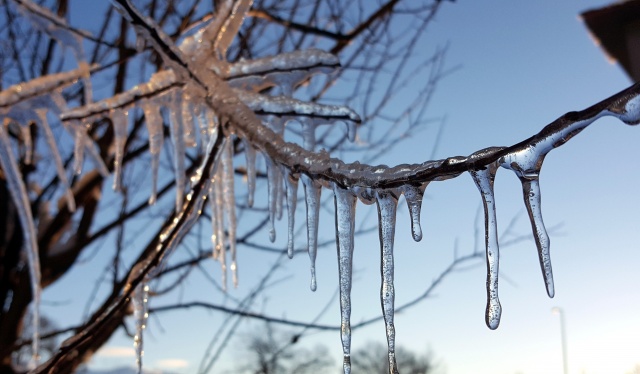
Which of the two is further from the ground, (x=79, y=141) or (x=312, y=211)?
(x=79, y=141)

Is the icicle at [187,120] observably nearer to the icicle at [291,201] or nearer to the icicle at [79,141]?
the icicle at [79,141]

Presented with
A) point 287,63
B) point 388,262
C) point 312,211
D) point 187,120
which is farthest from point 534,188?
point 187,120

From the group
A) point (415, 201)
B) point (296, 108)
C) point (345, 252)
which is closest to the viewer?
point (415, 201)

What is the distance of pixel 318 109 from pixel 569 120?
2.06 ft

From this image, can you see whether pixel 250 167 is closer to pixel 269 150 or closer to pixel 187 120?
pixel 187 120

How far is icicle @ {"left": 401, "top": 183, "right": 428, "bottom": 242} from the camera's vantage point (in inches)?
24.1

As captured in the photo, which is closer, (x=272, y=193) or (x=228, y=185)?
(x=272, y=193)

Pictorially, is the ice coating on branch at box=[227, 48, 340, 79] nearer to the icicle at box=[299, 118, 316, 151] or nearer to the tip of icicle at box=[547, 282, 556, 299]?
the icicle at box=[299, 118, 316, 151]

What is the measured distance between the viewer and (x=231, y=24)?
3.89 feet

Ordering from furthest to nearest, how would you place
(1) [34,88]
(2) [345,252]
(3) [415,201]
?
1. (1) [34,88]
2. (2) [345,252]
3. (3) [415,201]

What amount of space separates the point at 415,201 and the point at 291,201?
Answer: 1.12 ft

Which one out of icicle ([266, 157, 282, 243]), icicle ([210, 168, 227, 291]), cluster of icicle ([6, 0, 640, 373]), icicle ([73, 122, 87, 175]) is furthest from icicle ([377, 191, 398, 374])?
icicle ([73, 122, 87, 175])

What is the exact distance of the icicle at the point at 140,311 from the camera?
1119 millimetres

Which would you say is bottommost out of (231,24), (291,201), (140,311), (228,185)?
(140,311)
